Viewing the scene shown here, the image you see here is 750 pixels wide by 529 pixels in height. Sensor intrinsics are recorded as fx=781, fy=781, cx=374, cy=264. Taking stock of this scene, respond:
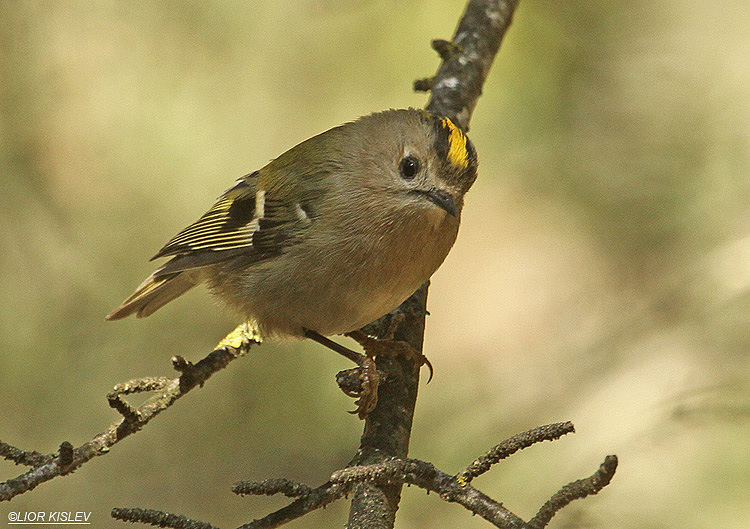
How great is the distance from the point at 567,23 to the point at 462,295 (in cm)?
164

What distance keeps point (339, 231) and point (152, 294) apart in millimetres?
900

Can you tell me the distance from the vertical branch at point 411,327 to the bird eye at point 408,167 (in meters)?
0.48

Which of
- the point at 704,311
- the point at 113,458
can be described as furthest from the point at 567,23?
the point at 113,458

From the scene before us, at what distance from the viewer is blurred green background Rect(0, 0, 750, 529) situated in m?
3.07

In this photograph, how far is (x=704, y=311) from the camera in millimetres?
3201

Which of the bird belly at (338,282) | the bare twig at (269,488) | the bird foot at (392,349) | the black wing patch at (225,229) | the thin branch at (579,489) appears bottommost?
the thin branch at (579,489)

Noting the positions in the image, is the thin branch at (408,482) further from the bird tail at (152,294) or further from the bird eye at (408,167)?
the bird tail at (152,294)

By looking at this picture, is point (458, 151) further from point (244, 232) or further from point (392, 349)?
point (244, 232)

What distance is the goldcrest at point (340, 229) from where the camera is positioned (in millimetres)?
2512

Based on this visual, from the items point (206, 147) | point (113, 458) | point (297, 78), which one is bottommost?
point (113, 458)

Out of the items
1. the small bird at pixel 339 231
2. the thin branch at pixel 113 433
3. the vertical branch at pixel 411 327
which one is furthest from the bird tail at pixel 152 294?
the vertical branch at pixel 411 327

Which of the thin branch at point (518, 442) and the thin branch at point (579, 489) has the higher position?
the thin branch at point (518, 442)

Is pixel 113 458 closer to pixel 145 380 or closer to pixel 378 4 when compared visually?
pixel 145 380

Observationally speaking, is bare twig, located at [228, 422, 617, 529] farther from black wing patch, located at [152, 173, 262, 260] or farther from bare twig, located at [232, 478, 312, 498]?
black wing patch, located at [152, 173, 262, 260]
